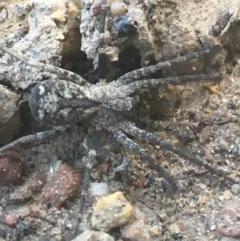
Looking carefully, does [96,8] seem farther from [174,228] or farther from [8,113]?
[174,228]

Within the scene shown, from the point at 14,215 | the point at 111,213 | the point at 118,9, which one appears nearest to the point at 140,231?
the point at 111,213

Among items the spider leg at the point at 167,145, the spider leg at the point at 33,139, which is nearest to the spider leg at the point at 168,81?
the spider leg at the point at 167,145

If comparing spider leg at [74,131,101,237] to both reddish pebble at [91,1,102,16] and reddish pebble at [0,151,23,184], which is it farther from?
reddish pebble at [91,1,102,16]

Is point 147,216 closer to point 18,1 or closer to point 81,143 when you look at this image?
point 81,143

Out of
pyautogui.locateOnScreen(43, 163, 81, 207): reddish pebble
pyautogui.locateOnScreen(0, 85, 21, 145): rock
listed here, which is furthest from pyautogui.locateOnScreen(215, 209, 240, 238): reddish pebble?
pyautogui.locateOnScreen(0, 85, 21, 145): rock

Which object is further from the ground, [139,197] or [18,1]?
[18,1]

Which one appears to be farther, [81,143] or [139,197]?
[81,143]

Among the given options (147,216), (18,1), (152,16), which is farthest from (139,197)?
(18,1)
